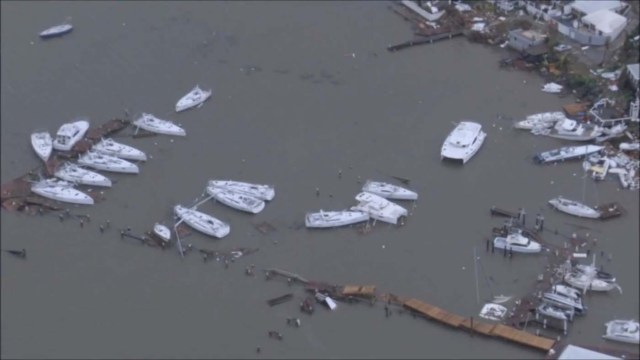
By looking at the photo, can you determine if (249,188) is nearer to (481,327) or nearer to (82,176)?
(82,176)

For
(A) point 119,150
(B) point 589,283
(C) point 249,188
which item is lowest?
(B) point 589,283

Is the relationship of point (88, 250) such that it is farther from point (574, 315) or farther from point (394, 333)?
point (574, 315)

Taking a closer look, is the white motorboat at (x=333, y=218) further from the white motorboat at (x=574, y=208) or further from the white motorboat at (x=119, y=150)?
the white motorboat at (x=119, y=150)

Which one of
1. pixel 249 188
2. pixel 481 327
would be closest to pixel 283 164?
pixel 249 188

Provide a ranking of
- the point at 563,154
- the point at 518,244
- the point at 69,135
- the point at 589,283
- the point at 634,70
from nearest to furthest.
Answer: the point at 589,283
the point at 518,244
the point at 563,154
the point at 69,135
the point at 634,70

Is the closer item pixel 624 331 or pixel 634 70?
pixel 624 331

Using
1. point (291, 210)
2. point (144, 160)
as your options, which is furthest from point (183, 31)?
point (291, 210)
